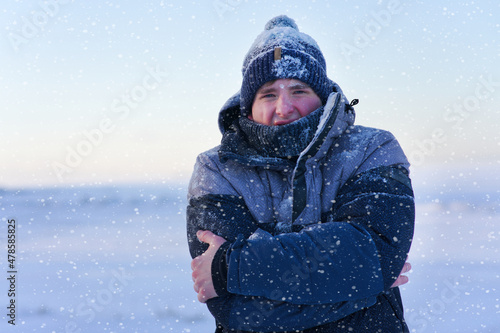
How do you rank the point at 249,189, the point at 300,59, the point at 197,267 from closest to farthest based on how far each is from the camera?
the point at 197,267, the point at 249,189, the point at 300,59

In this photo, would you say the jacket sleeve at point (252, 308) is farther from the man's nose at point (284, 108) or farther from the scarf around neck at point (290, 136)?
the man's nose at point (284, 108)

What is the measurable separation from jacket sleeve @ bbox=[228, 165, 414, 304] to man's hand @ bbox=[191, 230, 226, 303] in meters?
0.13

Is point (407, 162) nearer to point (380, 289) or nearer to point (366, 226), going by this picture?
point (366, 226)

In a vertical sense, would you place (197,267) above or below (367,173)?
below

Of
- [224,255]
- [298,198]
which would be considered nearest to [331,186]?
[298,198]

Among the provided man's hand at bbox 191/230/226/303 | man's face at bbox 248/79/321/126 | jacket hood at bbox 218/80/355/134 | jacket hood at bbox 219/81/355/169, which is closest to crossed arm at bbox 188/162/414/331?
man's hand at bbox 191/230/226/303

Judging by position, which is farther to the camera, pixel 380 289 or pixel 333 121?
pixel 333 121

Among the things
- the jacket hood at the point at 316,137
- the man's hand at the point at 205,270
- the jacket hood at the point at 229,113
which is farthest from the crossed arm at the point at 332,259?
the jacket hood at the point at 229,113

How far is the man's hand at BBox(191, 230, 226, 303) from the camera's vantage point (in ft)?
7.48

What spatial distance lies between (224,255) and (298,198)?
0.43m

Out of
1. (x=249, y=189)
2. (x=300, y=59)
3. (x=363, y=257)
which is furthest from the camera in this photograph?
(x=300, y=59)

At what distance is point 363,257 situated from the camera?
7.12ft

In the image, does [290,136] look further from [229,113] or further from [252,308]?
[252,308]

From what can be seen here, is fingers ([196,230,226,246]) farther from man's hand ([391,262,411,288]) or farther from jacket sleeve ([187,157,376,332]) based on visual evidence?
man's hand ([391,262,411,288])
